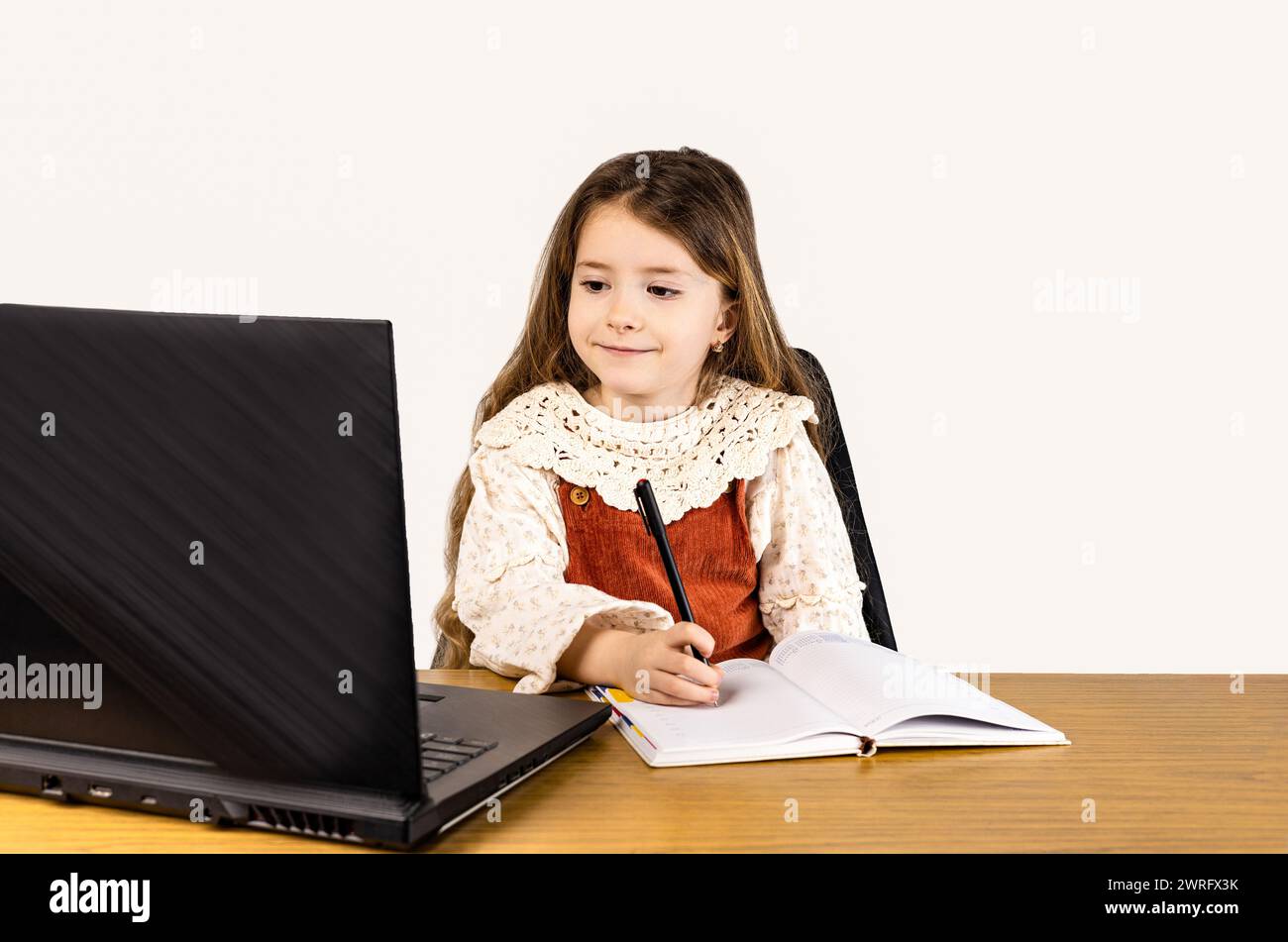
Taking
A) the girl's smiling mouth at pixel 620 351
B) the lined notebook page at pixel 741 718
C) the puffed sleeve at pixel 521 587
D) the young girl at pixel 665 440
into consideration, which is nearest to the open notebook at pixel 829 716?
the lined notebook page at pixel 741 718

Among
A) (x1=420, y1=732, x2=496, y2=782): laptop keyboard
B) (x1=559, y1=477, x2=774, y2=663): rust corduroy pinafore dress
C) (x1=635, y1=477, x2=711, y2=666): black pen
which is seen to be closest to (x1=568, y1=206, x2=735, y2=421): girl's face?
(x1=559, y1=477, x2=774, y2=663): rust corduroy pinafore dress

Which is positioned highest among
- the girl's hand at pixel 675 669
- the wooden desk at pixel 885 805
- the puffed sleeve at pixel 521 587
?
the puffed sleeve at pixel 521 587

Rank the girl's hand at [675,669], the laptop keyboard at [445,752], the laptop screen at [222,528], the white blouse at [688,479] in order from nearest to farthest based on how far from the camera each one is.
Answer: the laptop screen at [222,528], the laptop keyboard at [445,752], the girl's hand at [675,669], the white blouse at [688,479]

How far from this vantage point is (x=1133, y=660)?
2.94 m

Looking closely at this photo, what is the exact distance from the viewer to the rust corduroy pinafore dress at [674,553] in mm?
1797

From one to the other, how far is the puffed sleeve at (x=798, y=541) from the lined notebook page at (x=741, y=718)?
580 mm

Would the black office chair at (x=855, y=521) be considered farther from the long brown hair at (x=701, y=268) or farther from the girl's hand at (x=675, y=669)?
the girl's hand at (x=675, y=669)

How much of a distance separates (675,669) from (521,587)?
403 mm

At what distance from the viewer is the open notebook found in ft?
3.37

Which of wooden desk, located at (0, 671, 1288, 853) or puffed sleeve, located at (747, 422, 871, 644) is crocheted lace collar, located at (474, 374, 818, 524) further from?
wooden desk, located at (0, 671, 1288, 853)

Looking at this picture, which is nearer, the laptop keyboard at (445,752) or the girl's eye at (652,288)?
the laptop keyboard at (445,752)

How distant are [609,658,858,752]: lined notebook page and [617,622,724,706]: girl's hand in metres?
0.01
